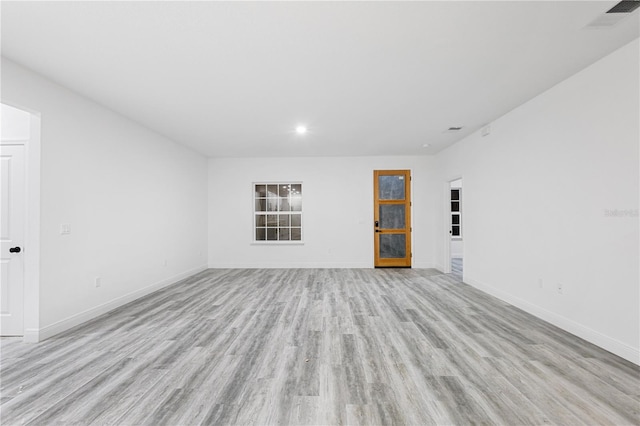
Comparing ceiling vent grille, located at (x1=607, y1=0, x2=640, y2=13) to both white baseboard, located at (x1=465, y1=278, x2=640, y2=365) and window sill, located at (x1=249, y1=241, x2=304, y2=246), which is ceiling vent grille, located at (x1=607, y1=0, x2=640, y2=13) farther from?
window sill, located at (x1=249, y1=241, x2=304, y2=246)

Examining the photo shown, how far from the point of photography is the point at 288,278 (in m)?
5.48

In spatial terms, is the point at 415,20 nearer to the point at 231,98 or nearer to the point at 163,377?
the point at 231,98

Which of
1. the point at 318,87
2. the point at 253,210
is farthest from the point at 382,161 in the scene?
the point at 318,87

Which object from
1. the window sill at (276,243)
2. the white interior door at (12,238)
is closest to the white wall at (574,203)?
the window sill at (276,243)

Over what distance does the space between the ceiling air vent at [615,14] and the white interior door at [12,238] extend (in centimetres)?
537

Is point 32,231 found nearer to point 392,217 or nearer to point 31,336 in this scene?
point 31,336

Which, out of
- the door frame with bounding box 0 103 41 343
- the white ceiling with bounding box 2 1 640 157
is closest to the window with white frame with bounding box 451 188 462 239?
the white ceiling with bounding box 2 1 640 157

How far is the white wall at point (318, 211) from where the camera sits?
647 cm

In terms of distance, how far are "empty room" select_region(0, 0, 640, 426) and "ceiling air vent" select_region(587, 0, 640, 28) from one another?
0.01 metres

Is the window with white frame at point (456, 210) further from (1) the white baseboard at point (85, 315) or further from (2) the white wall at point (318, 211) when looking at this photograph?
(1) the white baseboard at point (85, 315)

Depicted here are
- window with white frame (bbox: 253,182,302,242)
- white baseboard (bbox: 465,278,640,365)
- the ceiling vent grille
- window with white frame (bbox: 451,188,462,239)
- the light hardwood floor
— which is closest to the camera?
the light hardwood floor

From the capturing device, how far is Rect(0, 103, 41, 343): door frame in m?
2.71

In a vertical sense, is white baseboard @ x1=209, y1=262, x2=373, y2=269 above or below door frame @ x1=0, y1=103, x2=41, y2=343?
below

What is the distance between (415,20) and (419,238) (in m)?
5.24
